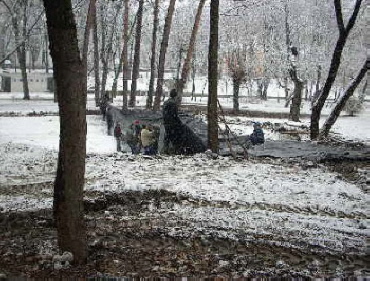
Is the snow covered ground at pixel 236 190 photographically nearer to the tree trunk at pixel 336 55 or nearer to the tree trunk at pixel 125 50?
the tree trunk at pixel 336 55

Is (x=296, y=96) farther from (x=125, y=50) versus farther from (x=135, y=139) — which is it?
(x=135, y=139)

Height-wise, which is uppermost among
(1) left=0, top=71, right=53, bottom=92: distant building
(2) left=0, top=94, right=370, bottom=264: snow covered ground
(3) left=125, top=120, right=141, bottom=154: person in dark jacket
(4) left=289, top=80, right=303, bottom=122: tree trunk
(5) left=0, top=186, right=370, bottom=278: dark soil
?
(1) left=0, top=71, right=53, bottom=92: distant building

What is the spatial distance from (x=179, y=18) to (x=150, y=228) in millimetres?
49065

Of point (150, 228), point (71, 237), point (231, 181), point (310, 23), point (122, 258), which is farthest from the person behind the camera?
point (310, 23)

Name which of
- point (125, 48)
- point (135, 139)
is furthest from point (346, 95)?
point (125, 48)

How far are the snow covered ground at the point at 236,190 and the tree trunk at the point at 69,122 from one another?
1.70 m

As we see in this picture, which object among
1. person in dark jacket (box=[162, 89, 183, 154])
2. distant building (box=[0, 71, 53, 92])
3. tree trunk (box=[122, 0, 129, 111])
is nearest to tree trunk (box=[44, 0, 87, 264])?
person in dark jacket (box=[162, 89, 183, 154])

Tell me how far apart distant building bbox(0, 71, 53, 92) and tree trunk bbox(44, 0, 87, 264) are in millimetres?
51194

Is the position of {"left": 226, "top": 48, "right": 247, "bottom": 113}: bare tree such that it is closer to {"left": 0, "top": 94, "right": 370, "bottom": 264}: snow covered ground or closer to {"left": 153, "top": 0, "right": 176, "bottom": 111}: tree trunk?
{"left": 153, "top": 0, "right": 176, "bottom": 111}: tree trunk

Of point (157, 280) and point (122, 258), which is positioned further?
point (122, 258)

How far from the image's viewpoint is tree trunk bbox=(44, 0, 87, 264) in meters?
4.66

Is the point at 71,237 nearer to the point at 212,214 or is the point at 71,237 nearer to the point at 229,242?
the point at 229,242

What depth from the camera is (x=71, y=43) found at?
4707 mm

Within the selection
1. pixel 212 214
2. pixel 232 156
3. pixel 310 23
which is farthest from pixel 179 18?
pixel 212 214
